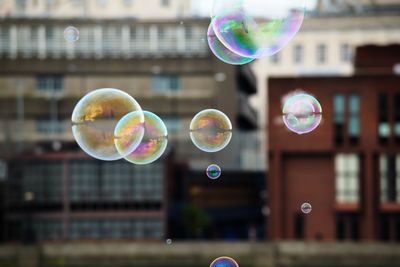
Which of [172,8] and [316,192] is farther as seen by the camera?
[172,8]

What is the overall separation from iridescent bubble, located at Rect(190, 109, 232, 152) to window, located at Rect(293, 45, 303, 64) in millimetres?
80107

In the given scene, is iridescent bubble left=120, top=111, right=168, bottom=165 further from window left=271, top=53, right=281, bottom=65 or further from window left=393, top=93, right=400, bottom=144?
window left=271, top=53, right=281, bottom=65

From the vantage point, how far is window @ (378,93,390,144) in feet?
172

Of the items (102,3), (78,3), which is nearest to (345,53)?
(102,3)

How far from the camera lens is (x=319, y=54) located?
102m

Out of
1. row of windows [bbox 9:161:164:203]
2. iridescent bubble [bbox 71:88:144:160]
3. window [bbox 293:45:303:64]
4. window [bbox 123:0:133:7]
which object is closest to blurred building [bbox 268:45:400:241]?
row of windows [bbox 9:161:164:203]

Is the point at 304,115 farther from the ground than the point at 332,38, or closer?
closer

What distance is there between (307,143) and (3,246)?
18869mm

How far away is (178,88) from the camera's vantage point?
6688 centimetres

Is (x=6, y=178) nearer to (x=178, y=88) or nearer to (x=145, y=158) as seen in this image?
(x=178, y=88)

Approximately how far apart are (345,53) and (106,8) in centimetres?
2817

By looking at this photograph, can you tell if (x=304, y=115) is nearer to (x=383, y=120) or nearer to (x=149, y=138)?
(x=149, y=138)

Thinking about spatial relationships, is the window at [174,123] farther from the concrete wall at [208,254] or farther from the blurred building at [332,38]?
the blurred building at [332,38]

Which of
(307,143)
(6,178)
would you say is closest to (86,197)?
→ (6,178)
